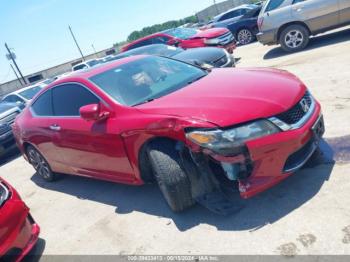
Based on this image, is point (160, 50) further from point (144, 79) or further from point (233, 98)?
point (233, 98)

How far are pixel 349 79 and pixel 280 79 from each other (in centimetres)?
287

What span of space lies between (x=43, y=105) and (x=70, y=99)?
0.91 metres

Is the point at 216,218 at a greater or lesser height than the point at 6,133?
lesser

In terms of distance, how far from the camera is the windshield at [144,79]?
3.95 meters

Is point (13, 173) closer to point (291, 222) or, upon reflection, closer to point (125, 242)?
point (125, 242)

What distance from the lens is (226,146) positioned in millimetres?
2971

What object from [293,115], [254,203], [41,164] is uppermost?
[293,115]

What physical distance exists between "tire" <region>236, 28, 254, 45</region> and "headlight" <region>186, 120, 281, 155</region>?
1329 cm

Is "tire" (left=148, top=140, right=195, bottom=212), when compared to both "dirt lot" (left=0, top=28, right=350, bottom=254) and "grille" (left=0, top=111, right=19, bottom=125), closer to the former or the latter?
"dirt lot" (left=0, top=28, right=350, bottom=254)

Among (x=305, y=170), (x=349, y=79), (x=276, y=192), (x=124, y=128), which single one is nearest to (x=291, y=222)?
(x=276, y=192)

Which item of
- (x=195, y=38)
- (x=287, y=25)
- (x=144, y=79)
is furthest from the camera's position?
(x=195, y=38)

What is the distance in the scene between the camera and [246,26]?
606 inches

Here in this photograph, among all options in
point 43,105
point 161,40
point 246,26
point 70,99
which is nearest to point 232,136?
point 70,99

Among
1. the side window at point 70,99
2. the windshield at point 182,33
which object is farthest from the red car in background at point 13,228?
the windshield at point 182,33
